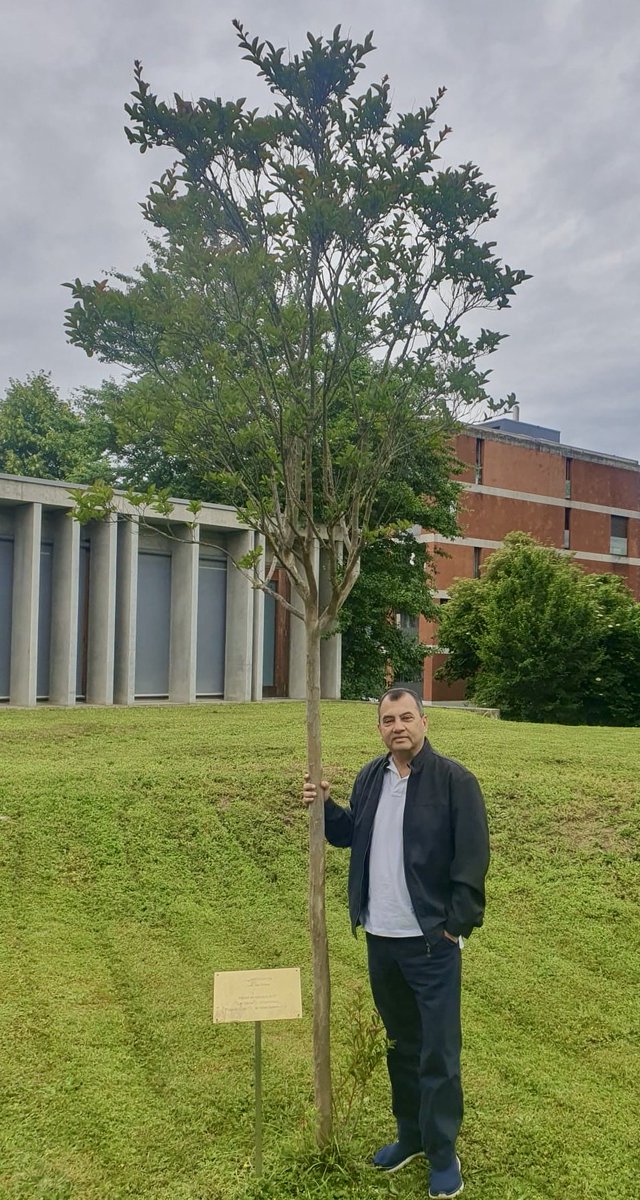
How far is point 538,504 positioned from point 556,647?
17.4m

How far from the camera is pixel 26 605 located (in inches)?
542

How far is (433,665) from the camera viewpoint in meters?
34.9

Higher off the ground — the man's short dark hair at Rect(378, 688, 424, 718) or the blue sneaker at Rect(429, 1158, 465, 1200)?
the man's short dark hair at Rect(378, 688, 424, 718)

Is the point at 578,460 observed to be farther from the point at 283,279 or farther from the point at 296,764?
the point at 283,279

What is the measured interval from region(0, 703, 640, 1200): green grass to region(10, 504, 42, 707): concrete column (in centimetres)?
341

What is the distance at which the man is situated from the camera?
3457 millimetres

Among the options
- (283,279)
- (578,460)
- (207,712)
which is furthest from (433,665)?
(283,279)

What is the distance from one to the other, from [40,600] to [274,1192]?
477 inches

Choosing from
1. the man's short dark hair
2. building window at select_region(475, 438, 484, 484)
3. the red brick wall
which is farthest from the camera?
the red brick wall

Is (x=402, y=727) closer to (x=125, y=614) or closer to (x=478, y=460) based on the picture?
(x=125, y=614)

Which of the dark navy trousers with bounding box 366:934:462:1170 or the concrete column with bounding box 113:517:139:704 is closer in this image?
the dark navy trousers with bounding box 366:934:462:1170

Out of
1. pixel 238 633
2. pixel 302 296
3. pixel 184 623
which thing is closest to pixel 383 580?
pixel 238 633

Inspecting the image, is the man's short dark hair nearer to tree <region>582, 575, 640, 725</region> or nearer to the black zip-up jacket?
the black zip-up jacket

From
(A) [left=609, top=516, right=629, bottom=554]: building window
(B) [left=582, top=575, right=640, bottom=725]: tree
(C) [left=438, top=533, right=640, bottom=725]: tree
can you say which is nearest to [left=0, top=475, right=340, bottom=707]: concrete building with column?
(C) [left=438, top=533, right=640, bottom=725]: tree
